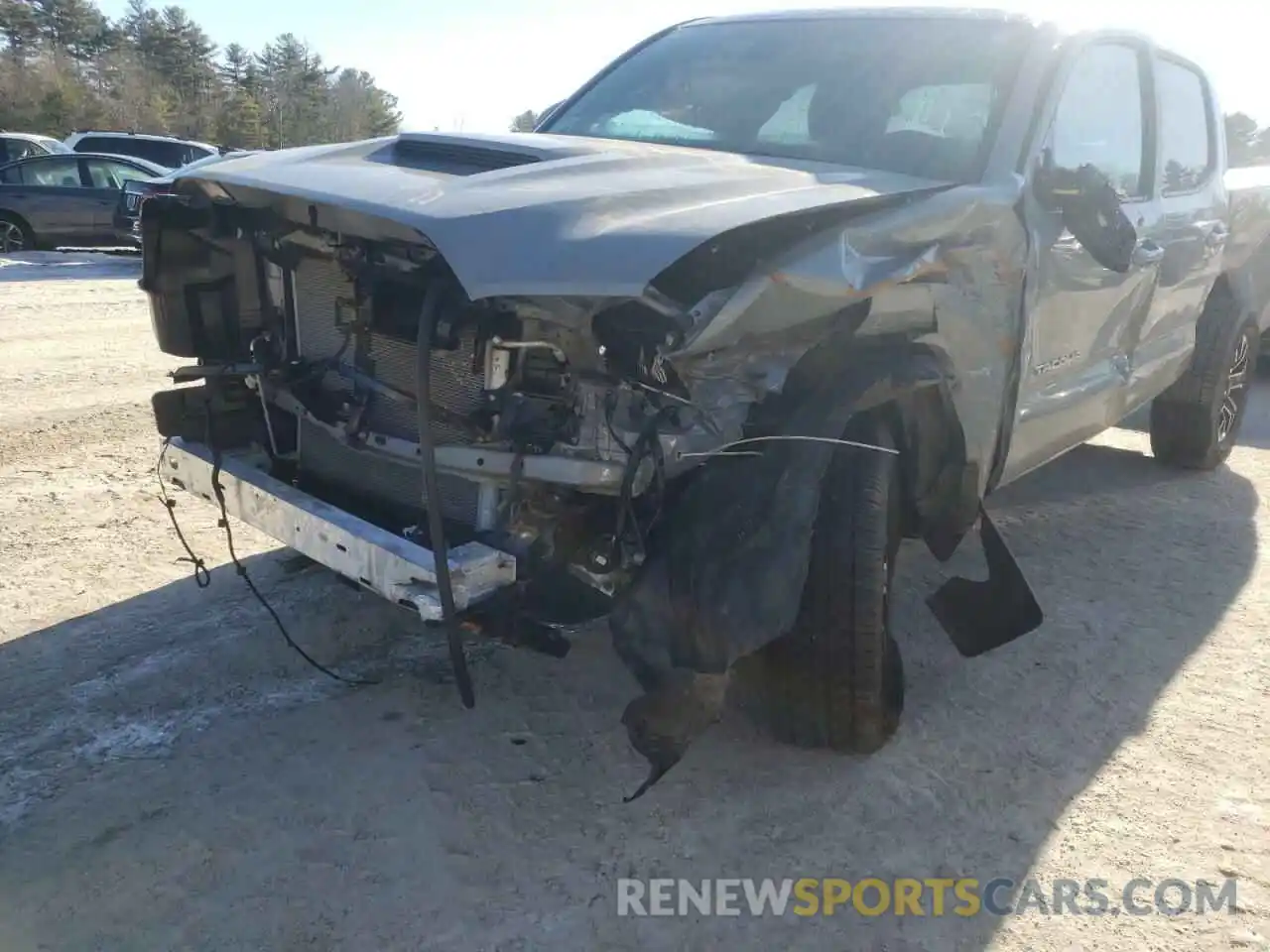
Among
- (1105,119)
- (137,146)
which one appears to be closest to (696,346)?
(1105,119)

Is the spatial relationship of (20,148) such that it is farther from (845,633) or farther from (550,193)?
(845,633)

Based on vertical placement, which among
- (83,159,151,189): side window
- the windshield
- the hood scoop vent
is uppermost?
the windshield

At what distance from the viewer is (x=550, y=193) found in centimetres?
257

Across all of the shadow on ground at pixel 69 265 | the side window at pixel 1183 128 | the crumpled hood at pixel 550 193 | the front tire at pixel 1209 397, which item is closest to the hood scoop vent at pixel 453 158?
the crumpled hood at pixel 550 193

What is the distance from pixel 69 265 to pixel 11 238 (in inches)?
66.4

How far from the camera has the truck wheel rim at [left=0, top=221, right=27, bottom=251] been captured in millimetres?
15312

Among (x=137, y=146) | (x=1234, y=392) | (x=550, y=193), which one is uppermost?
(x=550, y=193)

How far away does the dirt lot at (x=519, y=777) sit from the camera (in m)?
2.43

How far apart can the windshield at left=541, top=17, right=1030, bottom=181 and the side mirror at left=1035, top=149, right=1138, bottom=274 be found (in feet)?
0.83

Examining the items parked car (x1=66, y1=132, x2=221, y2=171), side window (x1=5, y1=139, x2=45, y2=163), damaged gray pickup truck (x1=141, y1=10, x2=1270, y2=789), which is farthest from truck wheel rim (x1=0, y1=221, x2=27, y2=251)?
damaged gray pickup truck (x1=141, y1=10, x2=1270, y2=789)

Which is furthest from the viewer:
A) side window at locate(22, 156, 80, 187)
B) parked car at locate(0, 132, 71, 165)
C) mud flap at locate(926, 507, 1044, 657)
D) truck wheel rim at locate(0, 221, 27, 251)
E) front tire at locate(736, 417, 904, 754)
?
parked car at locate(0, 132, 71, 165)

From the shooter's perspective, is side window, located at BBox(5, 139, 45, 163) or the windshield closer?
the windshield

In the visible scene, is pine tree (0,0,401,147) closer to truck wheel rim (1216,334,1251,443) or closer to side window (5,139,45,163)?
side window (5,139,45,163)

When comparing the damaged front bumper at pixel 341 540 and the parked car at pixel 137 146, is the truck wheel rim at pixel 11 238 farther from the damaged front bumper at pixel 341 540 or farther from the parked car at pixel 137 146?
the damaged front bumper at pixel 341 540
